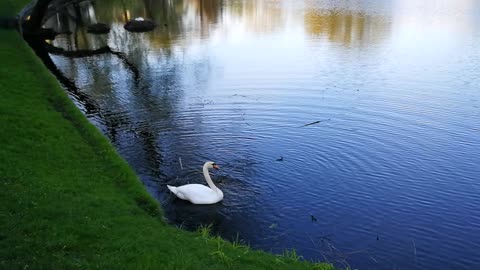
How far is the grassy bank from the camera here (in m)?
10.1

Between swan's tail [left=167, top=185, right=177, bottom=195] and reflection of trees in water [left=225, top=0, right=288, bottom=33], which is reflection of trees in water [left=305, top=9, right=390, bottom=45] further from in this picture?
swan's tail [left=167, top=185, right=177, bottom=195]

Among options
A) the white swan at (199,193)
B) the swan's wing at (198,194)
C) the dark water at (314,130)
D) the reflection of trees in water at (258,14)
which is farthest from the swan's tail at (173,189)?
the reflection of trees in water at (258,14)

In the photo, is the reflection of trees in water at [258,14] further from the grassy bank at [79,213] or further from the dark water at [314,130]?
the grassy bank at [79,213]

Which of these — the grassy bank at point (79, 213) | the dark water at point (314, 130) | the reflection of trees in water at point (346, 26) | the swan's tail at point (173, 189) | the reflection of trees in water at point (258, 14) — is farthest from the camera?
the reflection of trees in water at point (258, 14)

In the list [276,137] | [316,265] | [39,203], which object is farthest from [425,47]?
[39,203]

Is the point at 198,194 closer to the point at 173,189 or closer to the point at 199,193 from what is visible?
the point at 199,193

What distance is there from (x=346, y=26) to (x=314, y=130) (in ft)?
97.9

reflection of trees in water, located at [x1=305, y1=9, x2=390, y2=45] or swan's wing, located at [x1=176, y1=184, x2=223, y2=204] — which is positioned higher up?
reflection of trees in water, located at [x1=305, y1=9, x2=390, y2=45]

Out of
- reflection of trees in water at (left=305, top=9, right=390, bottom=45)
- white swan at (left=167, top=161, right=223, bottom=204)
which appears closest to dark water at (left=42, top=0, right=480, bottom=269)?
white swan at (left=167, top=161, right=223, bottom=204)

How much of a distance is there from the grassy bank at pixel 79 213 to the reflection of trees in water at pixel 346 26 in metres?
29.7

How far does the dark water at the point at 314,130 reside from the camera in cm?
1495

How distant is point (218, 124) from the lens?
23.7 meters

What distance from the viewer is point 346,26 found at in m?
49.9

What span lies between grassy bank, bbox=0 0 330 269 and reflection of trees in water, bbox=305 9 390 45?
97.5 feet
